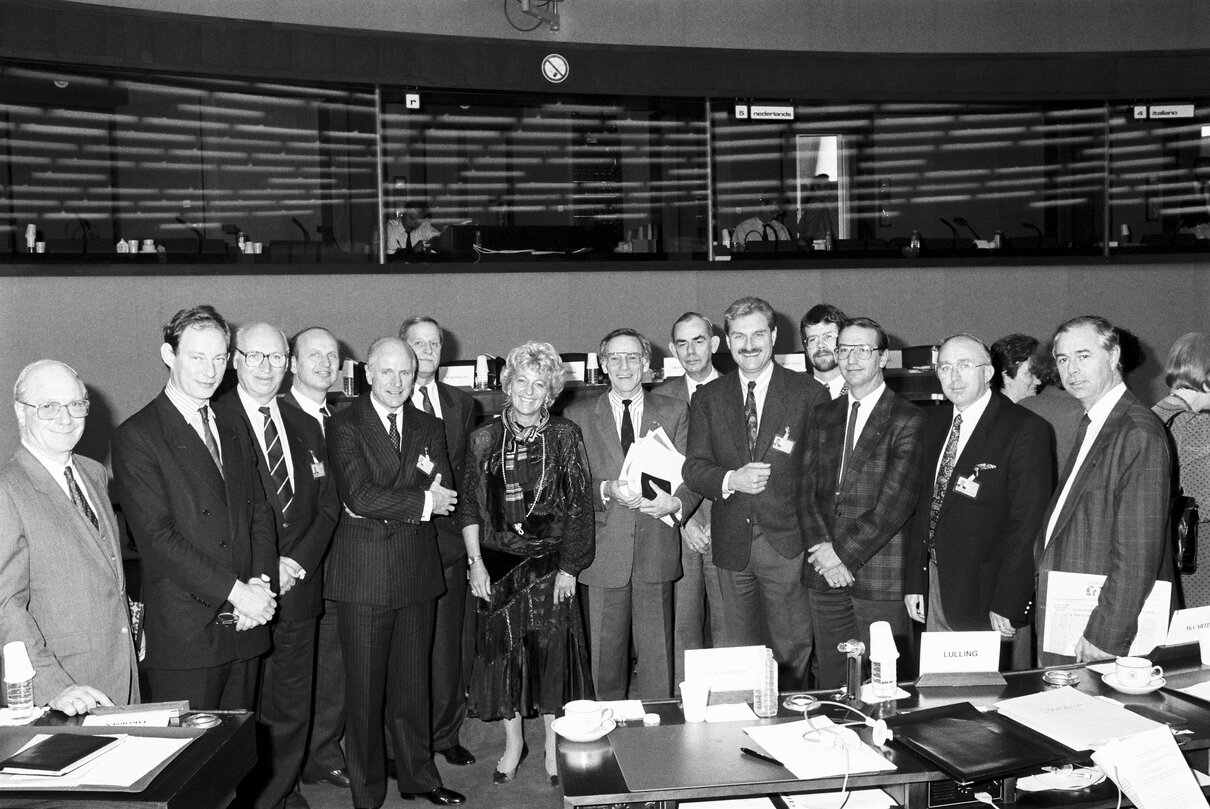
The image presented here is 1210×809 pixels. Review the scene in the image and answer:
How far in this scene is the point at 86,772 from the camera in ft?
6.63

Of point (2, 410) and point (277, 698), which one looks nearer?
Result: point (277, 698)

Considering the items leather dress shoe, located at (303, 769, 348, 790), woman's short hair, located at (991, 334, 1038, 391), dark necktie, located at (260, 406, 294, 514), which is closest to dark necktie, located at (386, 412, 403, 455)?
dark necktie, located at (260, 406, 294, 514)

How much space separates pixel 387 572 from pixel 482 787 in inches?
38.3

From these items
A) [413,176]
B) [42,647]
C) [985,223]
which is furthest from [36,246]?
[985,223]

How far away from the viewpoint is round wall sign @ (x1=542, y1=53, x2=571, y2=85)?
741 cm

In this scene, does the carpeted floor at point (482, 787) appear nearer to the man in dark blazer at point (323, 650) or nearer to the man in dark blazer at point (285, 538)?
the man in dark blazer at point (323, 650)

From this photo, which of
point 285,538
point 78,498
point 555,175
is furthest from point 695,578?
point 555,175

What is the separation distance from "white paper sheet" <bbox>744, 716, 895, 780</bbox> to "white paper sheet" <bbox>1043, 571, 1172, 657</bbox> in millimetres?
1027

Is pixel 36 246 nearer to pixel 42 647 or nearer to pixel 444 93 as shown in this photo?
pixel 444 93

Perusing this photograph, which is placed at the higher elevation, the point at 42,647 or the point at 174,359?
the point at 174,359

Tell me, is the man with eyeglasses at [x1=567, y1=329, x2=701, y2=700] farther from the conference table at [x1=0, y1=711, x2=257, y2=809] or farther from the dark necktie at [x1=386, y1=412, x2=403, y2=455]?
the conference table at [x1=0, y1=711, x2=257, y2=809]

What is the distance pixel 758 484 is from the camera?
3.72 metres

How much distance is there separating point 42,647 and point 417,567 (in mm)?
1234

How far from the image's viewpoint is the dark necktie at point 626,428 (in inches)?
161
